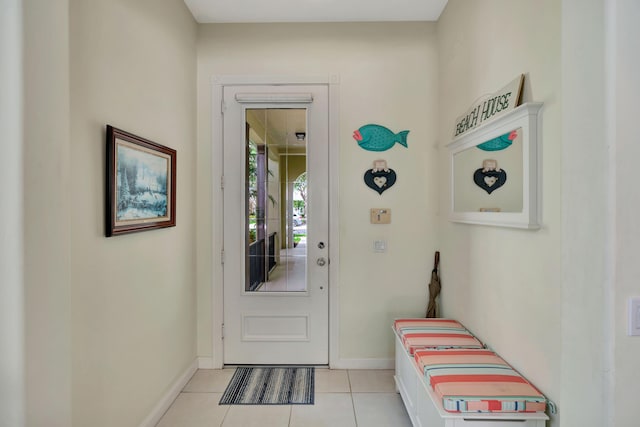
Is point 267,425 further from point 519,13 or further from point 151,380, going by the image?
point 519,13

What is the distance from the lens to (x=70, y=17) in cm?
141

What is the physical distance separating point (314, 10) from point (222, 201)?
5.33 feet

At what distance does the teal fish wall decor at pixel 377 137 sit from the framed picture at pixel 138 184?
1401 millimetres

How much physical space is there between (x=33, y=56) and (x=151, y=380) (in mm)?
1796

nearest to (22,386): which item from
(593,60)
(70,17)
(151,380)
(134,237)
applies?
(134,237)

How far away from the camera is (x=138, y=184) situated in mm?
1927

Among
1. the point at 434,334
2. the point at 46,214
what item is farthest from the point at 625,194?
the point at 46,214

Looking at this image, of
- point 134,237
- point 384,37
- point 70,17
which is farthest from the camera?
point 384,37

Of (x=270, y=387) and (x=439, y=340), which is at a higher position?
(x=439, y=340)

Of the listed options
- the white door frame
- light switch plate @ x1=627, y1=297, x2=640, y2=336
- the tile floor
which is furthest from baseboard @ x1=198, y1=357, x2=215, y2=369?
light switch plate @ x1=627, y1=297, x2=640, y2=336

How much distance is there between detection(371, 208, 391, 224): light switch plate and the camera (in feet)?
9.24

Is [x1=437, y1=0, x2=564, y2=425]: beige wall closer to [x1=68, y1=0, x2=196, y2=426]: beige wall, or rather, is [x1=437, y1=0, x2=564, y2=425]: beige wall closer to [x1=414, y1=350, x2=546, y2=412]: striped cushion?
[x1=414, y1=350, x2=546, y2=412]: striped cushion

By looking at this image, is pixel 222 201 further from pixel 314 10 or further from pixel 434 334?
pixel 434 334

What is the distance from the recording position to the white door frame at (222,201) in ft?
9.23
